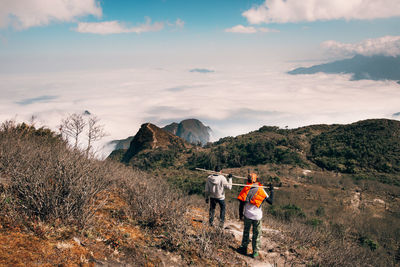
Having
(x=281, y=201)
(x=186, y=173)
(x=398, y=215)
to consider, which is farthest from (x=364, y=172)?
(x=186, y=173)

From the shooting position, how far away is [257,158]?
57688mm

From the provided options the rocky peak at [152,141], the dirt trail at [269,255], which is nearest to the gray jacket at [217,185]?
the dirt trail at [269,255]

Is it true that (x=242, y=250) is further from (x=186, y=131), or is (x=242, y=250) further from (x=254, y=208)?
(x=186, y=131)

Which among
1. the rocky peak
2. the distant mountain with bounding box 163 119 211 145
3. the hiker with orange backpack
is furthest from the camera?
the distant mountain with bounding box 163 119 211 145

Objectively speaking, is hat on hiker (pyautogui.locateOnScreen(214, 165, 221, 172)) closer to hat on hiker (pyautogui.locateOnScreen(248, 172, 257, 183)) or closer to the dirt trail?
hat on hiker (pyautogui.locateOnScreen(248, 172, 257, 183))

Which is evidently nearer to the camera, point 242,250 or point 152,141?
point 242,250

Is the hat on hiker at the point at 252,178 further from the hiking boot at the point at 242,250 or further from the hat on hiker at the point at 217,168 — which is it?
the hiking boot at the point at 242,250

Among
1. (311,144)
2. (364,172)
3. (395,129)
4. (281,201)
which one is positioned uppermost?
(395,129)

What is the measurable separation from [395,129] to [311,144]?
22.2 metres

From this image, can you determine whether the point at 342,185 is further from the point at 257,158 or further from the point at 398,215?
the point at 257,158

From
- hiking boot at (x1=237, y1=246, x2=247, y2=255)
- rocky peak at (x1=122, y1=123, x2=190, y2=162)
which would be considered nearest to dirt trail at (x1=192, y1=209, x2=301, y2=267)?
hiking boot at (x1=237, y1=246, x2=247, y2=255)

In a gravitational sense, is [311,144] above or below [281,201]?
above

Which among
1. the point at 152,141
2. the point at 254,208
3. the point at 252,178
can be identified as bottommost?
the point at 254,208

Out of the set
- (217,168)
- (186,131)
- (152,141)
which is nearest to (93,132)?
(152,141)
